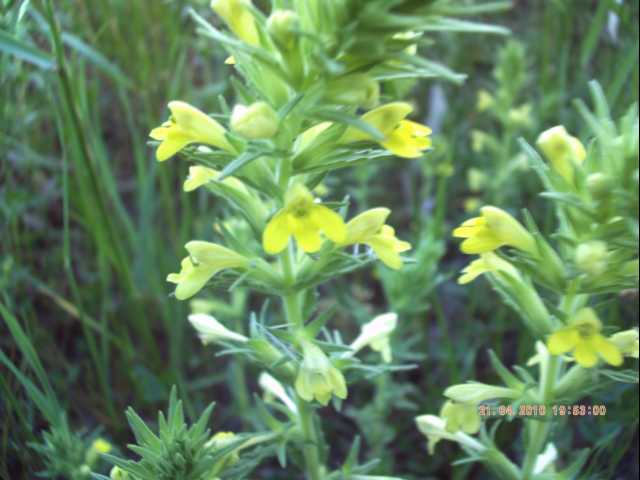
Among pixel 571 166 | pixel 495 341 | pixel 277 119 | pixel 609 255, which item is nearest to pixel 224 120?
pixel 277 119

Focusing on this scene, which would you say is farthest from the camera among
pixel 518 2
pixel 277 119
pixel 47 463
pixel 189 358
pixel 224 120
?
pixel 518 2

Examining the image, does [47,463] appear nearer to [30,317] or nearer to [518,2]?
[30,317]

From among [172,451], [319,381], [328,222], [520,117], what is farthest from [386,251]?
[520,117]

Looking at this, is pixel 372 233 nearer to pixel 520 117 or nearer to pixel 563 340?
pixel 563 340

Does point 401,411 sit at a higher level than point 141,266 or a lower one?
lower

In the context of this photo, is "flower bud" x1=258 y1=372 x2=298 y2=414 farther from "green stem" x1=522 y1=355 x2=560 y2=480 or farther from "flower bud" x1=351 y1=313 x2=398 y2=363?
"green stem" x1=522 y1=355 x2=560 y2=480

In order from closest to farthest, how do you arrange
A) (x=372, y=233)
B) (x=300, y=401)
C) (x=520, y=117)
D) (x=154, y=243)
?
(x=372, y=233) → (x=300, y=401) → (x=154, y=243) → (x=520, y=117)

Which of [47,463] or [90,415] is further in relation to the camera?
[90,415]
